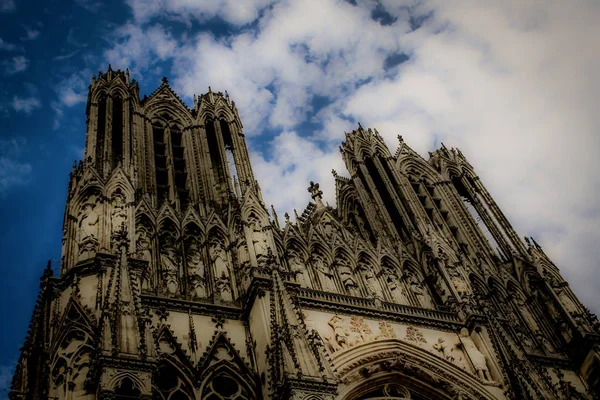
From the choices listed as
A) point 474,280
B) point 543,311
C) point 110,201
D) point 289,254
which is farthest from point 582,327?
point 110,201

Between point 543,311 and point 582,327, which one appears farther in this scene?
point 543,311

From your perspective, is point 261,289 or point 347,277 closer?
point 261,289

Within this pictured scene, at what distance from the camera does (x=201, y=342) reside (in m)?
17.2

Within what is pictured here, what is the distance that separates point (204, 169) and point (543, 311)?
39.9ft

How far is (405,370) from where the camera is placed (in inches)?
756

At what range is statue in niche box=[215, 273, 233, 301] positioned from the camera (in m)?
19.1

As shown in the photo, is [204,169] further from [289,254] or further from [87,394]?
[87,394]

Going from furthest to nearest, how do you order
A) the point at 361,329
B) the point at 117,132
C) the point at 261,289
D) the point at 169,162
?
the point at 169,162, the point at 117,132, the point at 361,329, the point at 261,289

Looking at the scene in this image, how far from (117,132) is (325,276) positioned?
8.34 metres

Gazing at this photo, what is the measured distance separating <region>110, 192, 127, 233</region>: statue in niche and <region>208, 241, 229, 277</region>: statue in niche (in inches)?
102

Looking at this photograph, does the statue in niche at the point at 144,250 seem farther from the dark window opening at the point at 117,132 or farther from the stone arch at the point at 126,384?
the stone arch at the point at 126,384

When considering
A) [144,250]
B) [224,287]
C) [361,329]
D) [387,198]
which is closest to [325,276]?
[361,329]

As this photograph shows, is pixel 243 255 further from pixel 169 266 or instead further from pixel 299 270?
pixel 299 270

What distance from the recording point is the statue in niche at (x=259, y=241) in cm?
1975
